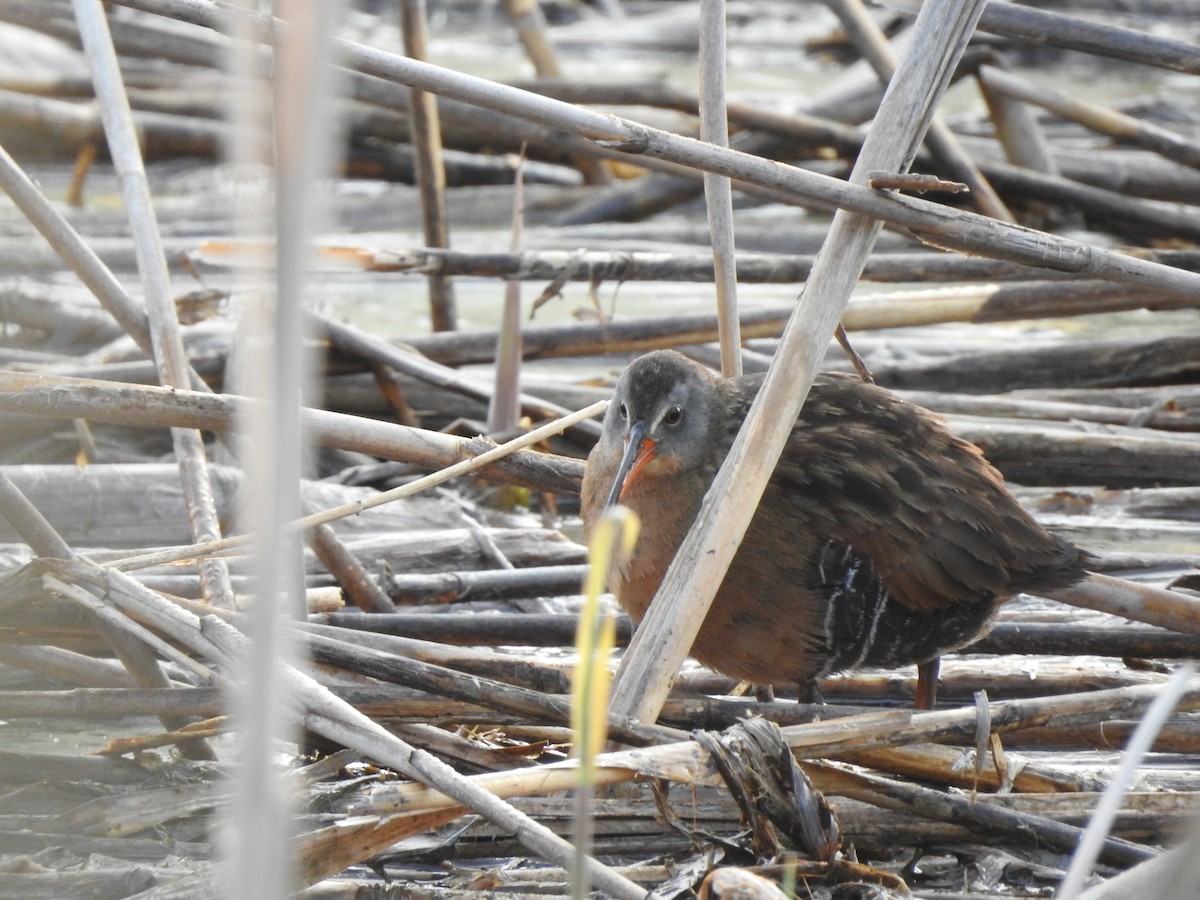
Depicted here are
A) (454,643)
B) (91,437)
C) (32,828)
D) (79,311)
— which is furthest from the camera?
(79,311)

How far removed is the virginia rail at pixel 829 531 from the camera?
3.08 m

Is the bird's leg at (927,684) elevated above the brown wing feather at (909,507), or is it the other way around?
the brown wing feather at (909,507)

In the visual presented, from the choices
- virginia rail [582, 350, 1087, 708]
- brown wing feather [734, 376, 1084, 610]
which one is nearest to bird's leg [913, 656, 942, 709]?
virginia rail [582, 350, 1087, 708]

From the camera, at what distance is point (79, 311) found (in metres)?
5.30

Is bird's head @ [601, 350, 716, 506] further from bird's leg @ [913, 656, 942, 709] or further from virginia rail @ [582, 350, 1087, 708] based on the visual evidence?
bird's leg @ [913, 656, 942, 709]

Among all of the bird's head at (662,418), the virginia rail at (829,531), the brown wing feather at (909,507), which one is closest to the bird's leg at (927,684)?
the virginia rail at (829,531)

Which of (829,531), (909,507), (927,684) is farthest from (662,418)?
(927,684)

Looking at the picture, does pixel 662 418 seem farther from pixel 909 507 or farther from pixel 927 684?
pixel 927 684

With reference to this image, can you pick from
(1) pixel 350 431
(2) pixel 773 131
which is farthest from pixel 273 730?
(2) pixel 773 131

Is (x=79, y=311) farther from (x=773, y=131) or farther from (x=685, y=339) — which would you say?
(x=773, y=131)

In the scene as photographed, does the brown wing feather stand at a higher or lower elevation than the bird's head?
lower

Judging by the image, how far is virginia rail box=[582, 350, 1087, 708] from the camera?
308cm

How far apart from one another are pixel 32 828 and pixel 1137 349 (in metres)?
3.97

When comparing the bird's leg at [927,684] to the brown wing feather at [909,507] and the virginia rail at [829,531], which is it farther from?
the brown wing feather at [909,507]
